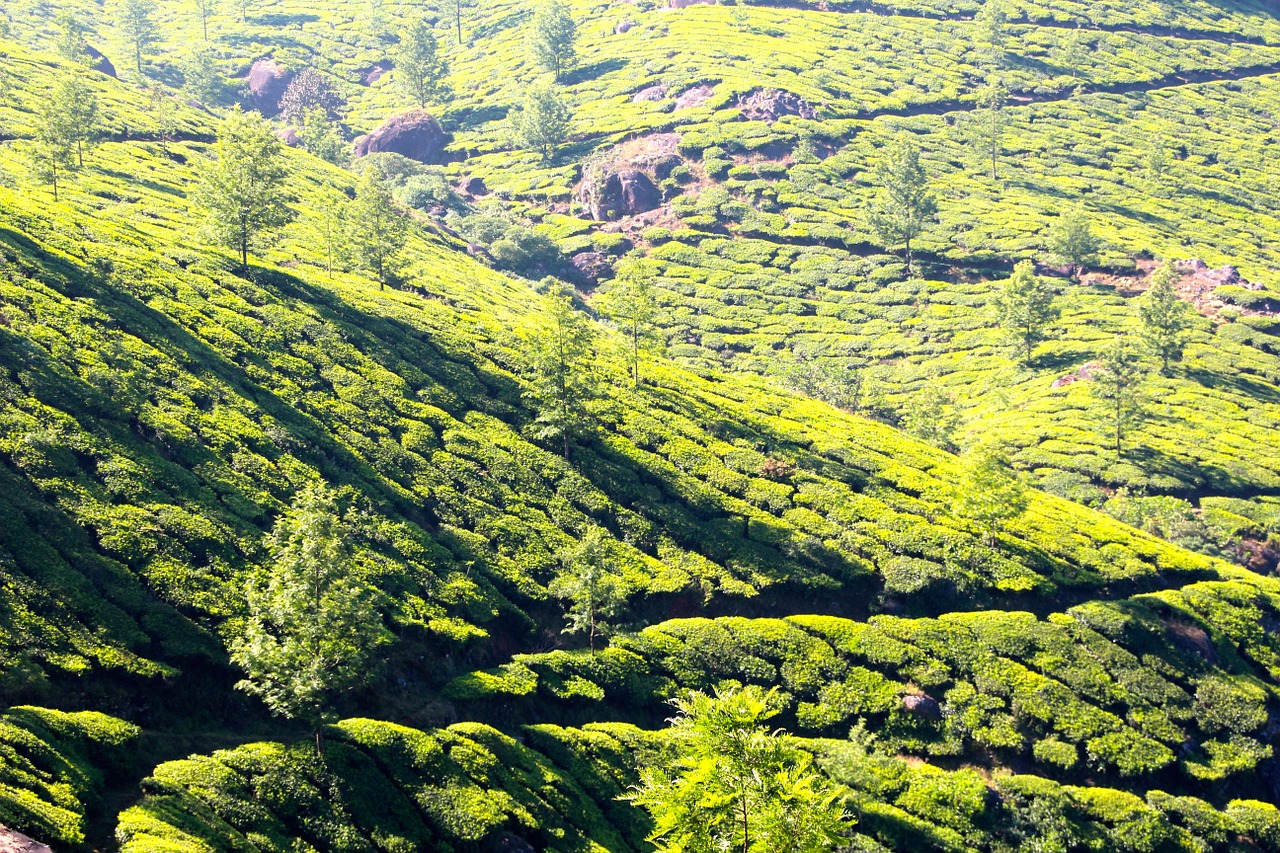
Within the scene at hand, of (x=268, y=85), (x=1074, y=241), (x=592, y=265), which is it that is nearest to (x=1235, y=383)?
(x=1074, y=241)

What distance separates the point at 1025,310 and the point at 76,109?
99.6m

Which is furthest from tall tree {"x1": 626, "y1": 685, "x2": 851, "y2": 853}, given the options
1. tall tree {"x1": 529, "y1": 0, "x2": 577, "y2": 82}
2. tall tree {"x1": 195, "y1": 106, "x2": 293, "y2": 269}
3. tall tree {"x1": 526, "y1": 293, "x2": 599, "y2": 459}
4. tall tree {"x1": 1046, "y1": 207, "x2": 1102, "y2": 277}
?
tall tree {"x1": 529, "y1": 0, "x2": 577, "y2": 82}

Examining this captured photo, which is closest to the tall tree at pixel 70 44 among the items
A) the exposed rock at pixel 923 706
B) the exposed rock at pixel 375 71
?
the exposed rock at pixel 375 71

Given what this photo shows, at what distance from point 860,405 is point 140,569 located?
67389 mm

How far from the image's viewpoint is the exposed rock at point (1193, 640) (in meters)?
49.2

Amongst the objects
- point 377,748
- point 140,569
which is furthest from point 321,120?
point 377,748

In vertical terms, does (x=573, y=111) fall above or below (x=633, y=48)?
below

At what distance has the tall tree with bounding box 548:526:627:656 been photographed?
1679 inches

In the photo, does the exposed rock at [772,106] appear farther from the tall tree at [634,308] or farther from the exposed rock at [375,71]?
the tall tree at [634,308]

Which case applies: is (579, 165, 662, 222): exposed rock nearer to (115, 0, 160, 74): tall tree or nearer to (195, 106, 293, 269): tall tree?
(195, 106, 293, 269): tall tree

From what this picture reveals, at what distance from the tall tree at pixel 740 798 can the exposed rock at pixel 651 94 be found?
499 ft

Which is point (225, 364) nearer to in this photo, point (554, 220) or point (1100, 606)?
point (1100, 606)

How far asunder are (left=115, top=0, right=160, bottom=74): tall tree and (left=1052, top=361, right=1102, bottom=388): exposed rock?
569ft

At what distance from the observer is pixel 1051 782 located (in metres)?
40.9
